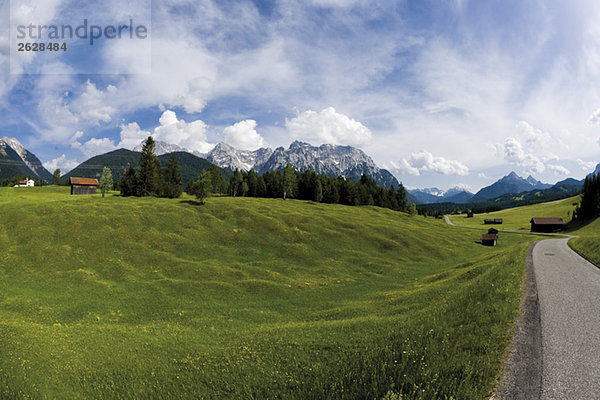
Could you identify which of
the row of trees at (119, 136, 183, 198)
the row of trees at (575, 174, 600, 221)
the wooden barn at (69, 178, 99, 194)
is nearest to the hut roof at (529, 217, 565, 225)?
the row of trees at (575, 174, 600, 221)

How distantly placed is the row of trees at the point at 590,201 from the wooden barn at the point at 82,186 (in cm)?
21281

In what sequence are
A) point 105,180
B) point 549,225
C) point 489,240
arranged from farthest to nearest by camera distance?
1. point 549,225
2. point 105,180
3. point 489,240

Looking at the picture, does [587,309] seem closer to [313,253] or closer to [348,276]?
[348,276]

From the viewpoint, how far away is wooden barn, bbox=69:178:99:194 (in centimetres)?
11200

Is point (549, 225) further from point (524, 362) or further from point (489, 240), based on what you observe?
point (524, 362)

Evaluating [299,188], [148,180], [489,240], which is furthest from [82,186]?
[489,240]

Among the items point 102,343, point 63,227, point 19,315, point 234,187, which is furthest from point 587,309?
point 234,187

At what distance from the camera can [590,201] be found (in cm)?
11356

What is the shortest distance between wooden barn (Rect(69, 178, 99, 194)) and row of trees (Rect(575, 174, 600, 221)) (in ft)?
698

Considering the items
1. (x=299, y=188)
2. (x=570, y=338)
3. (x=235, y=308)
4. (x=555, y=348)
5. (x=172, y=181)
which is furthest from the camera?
(x=299, y=188)

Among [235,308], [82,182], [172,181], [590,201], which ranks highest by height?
[82,182]

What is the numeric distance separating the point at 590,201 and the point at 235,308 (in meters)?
157

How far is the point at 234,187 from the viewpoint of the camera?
140 meters

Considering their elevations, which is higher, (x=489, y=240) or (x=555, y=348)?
(x=555, y=348)
